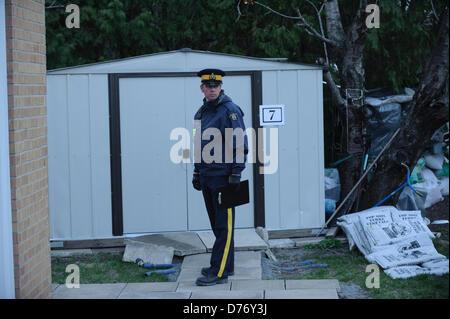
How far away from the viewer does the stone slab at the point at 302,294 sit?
226 inches

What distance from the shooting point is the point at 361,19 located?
912 centimetres

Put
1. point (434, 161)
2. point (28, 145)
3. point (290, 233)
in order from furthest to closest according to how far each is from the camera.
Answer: point (434, 161) < point (290, 233) < point (28, 145)

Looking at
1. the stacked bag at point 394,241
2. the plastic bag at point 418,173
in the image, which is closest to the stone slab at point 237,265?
the stacked bag at point 394,241

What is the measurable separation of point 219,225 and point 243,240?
1.48m

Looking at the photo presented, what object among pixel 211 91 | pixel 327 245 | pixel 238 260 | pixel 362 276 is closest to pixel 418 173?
pixel 327 245

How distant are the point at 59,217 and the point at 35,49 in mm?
3479

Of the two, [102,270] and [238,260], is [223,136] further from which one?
[102,270]

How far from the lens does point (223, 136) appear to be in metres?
6.34

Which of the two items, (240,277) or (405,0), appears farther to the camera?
(405,0)

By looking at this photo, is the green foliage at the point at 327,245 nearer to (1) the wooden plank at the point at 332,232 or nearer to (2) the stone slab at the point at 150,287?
(1) the wooden plank at the point at 332,232

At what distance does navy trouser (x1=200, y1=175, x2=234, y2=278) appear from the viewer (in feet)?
21.1

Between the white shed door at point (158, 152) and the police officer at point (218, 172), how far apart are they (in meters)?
1.88
